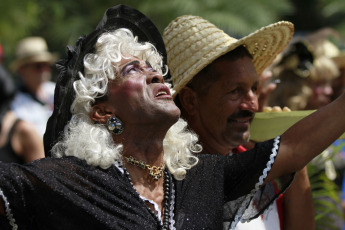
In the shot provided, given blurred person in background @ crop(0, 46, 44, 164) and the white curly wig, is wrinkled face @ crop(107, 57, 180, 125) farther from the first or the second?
blurred person in background @ crop(0, 46, 44, 164)

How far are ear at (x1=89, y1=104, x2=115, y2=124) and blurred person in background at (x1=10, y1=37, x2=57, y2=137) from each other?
12.8ft

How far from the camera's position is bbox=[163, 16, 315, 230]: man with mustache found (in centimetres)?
375

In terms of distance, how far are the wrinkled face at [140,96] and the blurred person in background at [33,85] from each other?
393cm

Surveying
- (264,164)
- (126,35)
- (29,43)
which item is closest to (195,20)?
(126,35)

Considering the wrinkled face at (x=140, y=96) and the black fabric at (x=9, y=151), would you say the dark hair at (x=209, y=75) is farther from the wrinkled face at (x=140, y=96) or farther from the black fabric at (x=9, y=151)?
the black fabric at (x=9, y=151)

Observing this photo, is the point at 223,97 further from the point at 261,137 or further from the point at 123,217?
the point at 123,217

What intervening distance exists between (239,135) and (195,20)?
722mm

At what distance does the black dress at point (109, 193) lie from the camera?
2.79 m

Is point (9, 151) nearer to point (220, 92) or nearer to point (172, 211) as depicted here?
point (220, 92)

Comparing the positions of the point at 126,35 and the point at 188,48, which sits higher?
the point at 126,35

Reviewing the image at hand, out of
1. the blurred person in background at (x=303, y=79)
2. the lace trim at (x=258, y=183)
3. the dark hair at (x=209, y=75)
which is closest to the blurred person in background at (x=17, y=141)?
the blurred person in background at (x=303, y=79)

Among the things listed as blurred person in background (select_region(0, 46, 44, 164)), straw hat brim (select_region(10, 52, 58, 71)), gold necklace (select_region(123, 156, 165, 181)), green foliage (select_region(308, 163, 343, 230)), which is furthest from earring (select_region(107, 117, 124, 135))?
straw hat brim (select_region(10, 52, 58, 71))

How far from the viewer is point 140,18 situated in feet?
11.2

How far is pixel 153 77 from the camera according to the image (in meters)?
3.18
